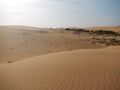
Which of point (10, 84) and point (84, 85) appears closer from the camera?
point (84, 85)

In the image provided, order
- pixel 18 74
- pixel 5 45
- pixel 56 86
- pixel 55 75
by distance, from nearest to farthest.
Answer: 1. pixel 56 86
2. pixel 55 75
3. pixel 18 74
4. pixel 5 45

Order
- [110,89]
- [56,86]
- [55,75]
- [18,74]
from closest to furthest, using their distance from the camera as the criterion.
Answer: [110,89] → [56,86] → [55,75] → [18,74]

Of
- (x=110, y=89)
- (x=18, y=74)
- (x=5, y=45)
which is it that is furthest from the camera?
(x=5, y=45)

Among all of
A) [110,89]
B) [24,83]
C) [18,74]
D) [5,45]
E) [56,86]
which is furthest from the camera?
[5,45]

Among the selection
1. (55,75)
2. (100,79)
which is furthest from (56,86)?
(100,79)

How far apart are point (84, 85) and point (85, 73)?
1.33 m

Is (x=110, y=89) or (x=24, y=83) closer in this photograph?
(x=110, y=89)

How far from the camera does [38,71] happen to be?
8086 mm

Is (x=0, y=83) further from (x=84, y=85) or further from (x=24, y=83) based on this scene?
(x=84, y=85)

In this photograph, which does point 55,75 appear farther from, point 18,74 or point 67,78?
point 18,74

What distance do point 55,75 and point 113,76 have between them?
7.45 ft

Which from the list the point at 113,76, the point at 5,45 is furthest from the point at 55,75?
the point at 5,45

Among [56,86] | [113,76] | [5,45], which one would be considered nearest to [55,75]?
[56,86]

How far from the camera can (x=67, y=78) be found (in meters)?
6.93
